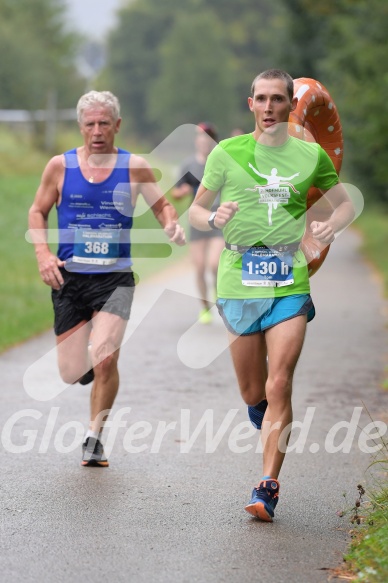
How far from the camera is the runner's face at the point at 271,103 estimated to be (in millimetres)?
6398

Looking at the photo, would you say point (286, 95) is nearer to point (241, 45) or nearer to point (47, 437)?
point (47, 437)

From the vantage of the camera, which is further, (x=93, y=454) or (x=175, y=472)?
(x=93, y=454)

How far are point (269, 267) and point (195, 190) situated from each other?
826 cm

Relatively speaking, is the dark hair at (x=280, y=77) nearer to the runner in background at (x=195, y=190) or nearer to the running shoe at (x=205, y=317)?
the runner in background at (x=195, y=190)

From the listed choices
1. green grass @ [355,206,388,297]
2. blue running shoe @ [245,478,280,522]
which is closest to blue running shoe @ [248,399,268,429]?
blue running shoe @ [245,478,280,522]

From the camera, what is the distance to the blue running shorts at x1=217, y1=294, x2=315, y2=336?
6.50 meters

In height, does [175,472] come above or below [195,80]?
below

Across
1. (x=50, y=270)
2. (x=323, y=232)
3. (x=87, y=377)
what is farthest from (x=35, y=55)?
(x=323, y=232)

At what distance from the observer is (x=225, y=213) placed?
6305 millimetres

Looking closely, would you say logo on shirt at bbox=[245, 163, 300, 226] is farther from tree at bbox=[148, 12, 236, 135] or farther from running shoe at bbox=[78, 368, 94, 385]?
tree at bbox=[148, 12, 236, 135]

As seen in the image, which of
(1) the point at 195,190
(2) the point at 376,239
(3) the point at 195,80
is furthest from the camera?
(3) the point at 195,80

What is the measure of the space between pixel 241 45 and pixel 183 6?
31.1 feet

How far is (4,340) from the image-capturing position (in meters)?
13.1

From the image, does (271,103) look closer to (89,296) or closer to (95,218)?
(95,218)
